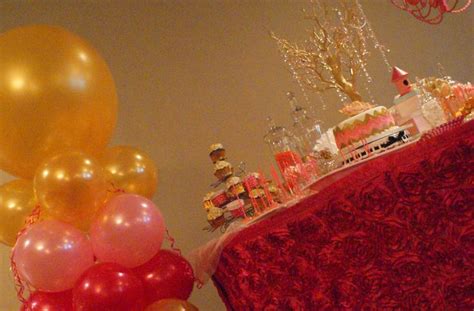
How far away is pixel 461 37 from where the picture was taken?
3562 millimetres

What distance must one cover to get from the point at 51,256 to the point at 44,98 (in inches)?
20.3

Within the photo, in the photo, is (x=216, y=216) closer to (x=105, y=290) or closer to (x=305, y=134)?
(x=305, y=134)

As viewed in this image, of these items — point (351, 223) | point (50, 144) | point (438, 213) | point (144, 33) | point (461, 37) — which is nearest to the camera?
point (438, 213)

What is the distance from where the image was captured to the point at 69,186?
144 cm

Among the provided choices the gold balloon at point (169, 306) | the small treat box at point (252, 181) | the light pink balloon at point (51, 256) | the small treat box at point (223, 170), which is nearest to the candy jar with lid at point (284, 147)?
the small treat box at point (252, 181)

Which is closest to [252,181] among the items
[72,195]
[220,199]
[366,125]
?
[220,199]

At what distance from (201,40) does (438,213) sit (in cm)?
234

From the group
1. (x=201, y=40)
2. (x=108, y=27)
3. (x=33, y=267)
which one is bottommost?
(x=33, y=267)

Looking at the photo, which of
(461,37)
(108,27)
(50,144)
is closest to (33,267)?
(50,144)

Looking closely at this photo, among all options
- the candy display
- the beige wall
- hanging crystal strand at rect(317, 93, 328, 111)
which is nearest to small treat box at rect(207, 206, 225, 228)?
the candy display

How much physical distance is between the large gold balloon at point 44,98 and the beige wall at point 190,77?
100cm

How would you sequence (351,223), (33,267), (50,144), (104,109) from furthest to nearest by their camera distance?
(104,109), (50,144), (33,267), (351,223)

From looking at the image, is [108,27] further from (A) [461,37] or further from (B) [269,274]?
(A) [461,37]

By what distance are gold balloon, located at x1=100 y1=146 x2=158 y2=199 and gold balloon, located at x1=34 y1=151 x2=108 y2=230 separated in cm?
17
